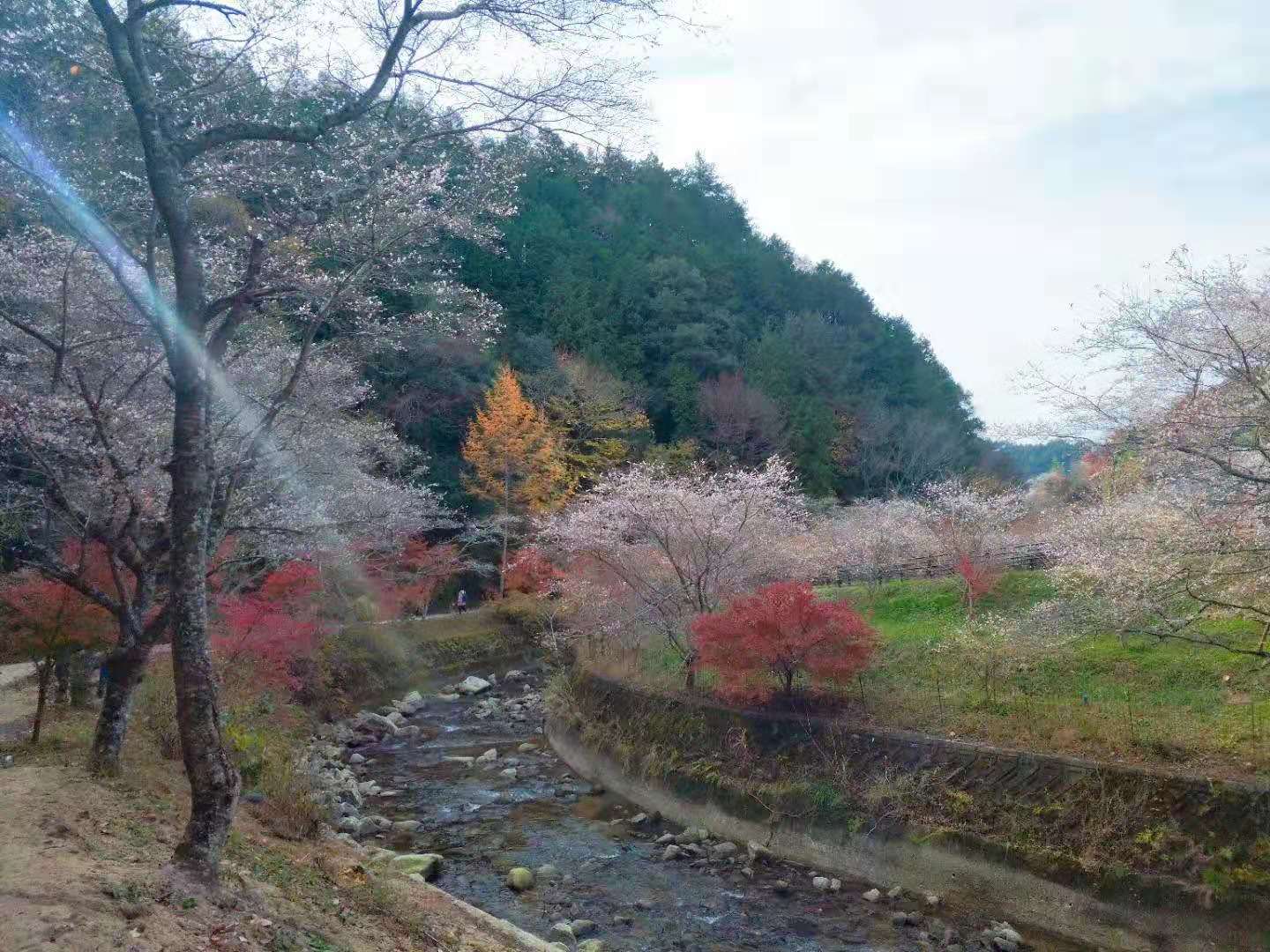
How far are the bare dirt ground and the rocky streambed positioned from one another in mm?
2723

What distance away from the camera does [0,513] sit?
38.8ft

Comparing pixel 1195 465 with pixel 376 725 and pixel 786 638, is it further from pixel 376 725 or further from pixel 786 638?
pixel 376 725

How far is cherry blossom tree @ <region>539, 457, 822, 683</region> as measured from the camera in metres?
18.5

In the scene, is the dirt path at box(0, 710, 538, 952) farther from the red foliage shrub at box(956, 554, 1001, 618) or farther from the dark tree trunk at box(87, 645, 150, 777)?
the red foliage shrub at box(956, 554, 1001, 618)

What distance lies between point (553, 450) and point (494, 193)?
25.3m

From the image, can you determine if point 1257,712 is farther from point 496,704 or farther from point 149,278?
point 496,704

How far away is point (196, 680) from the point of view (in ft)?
18.0

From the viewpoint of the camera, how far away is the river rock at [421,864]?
446 inches

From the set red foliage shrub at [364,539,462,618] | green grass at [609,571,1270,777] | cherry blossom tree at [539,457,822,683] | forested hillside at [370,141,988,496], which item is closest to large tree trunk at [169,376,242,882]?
green grass at [609,571,1270,777]

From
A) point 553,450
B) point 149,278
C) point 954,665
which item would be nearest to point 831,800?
point 954,665

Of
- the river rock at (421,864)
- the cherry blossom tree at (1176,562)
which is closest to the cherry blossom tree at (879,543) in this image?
the cherry blossom tree at (1176,562)

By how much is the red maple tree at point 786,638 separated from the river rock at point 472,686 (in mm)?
12452

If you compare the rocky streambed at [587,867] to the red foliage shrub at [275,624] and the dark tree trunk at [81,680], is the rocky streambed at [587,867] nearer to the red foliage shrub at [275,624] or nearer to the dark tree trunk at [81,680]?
the red foliage shrub at [275,624]

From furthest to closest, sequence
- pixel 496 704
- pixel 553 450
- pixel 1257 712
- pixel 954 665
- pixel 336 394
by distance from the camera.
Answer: pixel 553 450, pixel 496 704, pixel 336 394, pixel 954 665, pixel 1257 712
